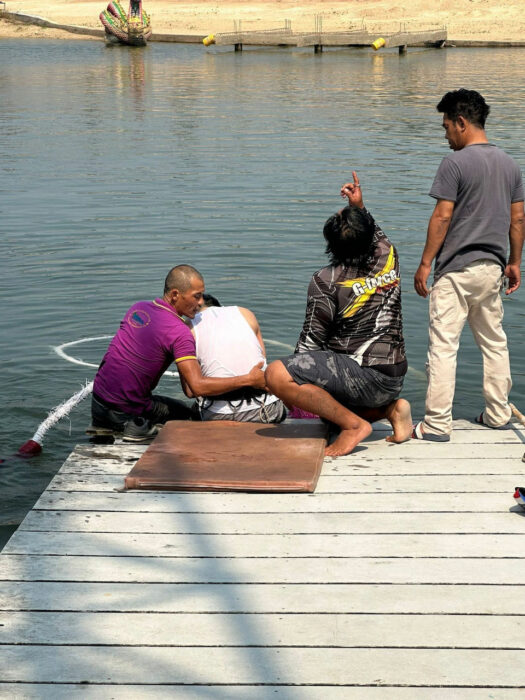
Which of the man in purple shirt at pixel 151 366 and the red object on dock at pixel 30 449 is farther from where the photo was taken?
the red object on dock at pixel 30 449

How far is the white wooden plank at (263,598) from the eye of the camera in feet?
13.5

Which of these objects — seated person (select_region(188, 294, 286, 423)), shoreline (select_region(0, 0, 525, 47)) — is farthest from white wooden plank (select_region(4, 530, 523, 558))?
shoreline (select_region(0, 0, 525, 47))

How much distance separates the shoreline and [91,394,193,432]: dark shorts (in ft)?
161

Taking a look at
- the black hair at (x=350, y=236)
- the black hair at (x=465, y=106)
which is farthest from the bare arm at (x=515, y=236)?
the black hair at (x=350, y=236)

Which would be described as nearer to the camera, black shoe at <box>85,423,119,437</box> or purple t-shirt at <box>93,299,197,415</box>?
purple t-shirt at <box>93,299,197,415</box>

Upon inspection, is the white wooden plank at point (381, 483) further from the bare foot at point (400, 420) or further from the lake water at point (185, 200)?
the lake water at point (185, 200)

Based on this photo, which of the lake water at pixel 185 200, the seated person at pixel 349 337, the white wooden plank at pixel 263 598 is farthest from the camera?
the lake water at pixel 185 200

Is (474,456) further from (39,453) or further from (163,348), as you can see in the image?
(39,453)

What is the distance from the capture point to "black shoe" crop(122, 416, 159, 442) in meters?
6.38

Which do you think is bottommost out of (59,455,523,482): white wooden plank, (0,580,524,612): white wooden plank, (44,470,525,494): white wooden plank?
(59,455,523,482): white wooden plank

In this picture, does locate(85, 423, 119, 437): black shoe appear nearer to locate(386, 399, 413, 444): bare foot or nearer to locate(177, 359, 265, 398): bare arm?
locate(177, 359, 265, 398): bare arm

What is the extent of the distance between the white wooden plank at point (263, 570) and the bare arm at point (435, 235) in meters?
2.00

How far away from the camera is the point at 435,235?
19.8 feet

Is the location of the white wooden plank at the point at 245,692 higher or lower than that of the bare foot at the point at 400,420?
higher
